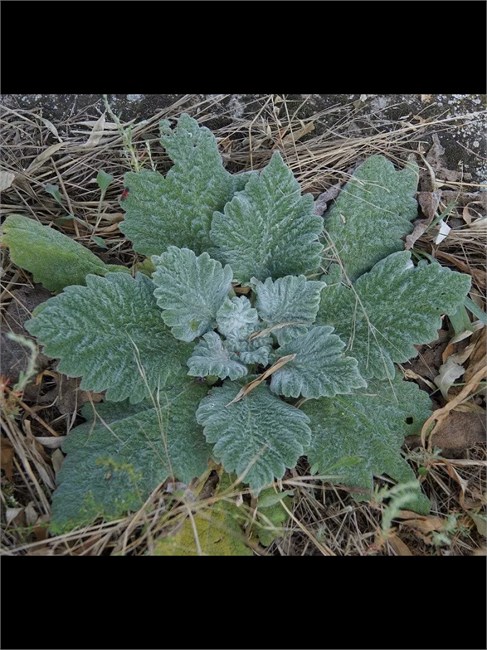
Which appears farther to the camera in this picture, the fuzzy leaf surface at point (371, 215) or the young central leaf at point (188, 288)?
the fuzzy leaf surface at point (371, 215)

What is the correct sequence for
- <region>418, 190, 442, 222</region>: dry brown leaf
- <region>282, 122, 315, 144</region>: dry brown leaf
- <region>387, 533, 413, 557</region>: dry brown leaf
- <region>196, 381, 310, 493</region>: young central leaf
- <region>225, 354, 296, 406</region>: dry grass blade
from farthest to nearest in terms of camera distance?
1. <region>282, 122, 315, 144</region>: dry brown leaf
2. <region>418, 190, 442, 222</region>: dry brown leaf
3. <region>225, 354, 296, 406</region>: dry grass blade
4. <region>387, 533, 413, 557</region>: dry brown leaf
5. <region>196, 381, 310, 493</region>: young central leaf

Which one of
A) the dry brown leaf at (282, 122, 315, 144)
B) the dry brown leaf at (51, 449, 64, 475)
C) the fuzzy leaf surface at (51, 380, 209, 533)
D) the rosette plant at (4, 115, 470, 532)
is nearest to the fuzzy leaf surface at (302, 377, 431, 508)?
the rosette plant at (4, 115, 470, 532)

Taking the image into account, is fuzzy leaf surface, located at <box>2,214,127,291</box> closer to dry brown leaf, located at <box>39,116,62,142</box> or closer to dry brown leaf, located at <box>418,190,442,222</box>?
dry brown leaf, located at <box>39,116,62,142</box>

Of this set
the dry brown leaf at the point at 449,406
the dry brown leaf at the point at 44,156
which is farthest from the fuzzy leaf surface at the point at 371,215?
the dry brown leaf at the point at 44,156

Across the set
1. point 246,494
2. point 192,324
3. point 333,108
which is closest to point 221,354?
point 192,324

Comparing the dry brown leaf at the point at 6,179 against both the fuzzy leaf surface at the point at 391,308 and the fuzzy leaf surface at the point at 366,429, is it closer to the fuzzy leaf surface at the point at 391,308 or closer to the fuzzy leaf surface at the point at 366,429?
the fuzzy leaf surface at the point at 391,308

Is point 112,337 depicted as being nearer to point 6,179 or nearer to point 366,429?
point 6,179
